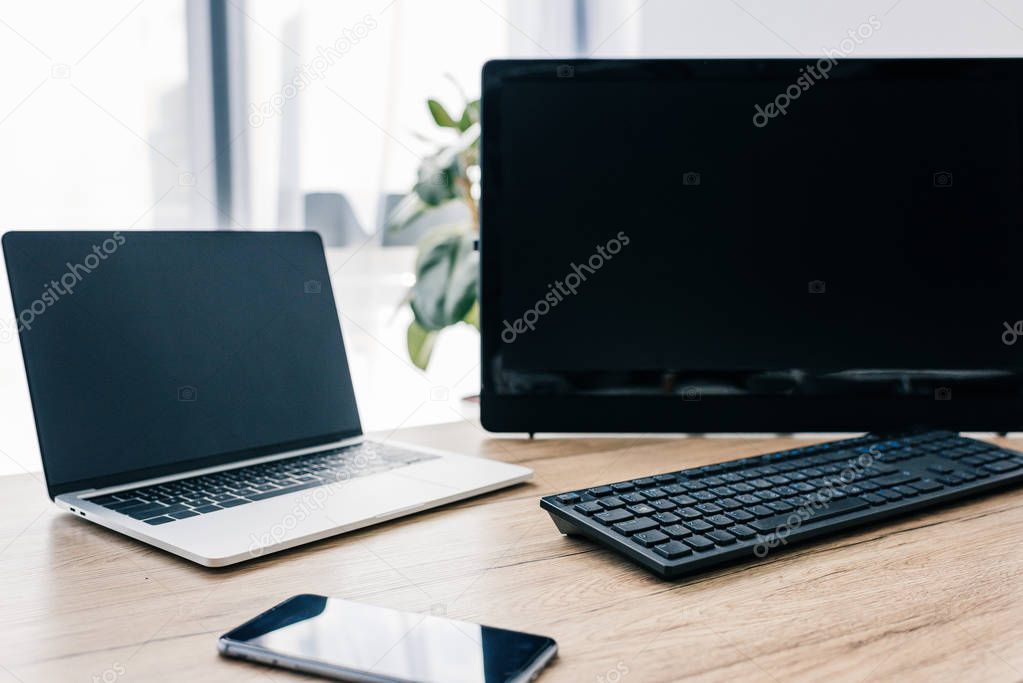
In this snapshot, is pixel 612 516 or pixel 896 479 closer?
pixel 612 516

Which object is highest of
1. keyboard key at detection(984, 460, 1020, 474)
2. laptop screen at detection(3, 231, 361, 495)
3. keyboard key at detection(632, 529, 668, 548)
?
laptop screen at detection(3, 231, 361, 495)

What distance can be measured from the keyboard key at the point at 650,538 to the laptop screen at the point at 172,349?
1.42 ft

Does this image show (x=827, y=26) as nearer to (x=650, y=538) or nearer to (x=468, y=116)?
(x=468, y=116)

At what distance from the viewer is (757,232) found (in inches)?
38.7

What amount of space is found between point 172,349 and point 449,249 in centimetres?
81

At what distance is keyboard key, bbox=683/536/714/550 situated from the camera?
57 cm

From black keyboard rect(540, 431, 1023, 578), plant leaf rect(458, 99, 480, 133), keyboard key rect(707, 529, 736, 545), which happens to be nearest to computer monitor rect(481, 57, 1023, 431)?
black keyboard rect(540, 431, 1023, 578)

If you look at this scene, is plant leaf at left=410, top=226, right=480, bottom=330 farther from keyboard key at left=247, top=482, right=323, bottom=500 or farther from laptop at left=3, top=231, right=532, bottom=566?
keyboard key at left=247, top=482, right=323, bottom=500

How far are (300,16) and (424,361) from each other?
0.87 m

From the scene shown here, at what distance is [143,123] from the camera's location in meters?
1.74

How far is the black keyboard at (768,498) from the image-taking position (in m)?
0.58

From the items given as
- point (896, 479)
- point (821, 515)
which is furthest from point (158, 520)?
point (896, 479)

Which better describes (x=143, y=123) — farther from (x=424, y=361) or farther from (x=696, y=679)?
(x=696, y=679)

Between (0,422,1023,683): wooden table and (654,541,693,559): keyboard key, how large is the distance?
0.02 meters
